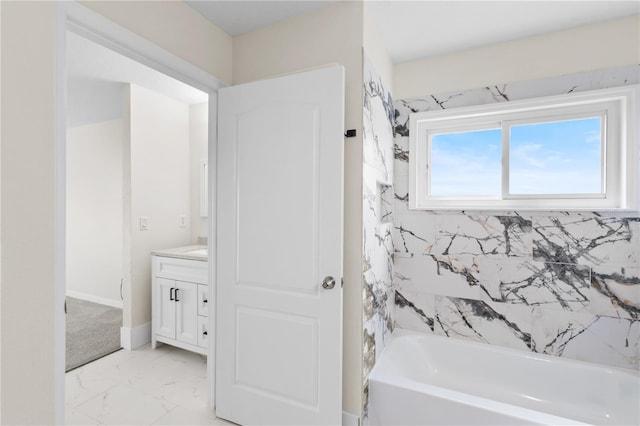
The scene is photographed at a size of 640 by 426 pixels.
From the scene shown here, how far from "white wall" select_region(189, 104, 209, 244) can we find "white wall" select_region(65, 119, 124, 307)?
1.06 m

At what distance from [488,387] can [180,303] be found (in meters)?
2.42

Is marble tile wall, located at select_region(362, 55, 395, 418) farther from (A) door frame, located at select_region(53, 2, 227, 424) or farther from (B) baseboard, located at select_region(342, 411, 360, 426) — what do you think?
(A) door frame, located at select_region(53, 2, 227, 424)

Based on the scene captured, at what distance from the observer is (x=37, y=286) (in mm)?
871

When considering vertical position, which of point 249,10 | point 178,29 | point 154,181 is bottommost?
point 154,181

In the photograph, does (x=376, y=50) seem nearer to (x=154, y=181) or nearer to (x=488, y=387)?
(x=488, y=387)

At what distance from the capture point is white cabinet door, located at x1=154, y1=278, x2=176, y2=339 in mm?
2732

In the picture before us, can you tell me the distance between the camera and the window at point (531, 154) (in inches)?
74.7

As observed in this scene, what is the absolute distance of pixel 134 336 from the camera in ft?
9.30

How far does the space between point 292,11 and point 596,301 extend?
249 cm

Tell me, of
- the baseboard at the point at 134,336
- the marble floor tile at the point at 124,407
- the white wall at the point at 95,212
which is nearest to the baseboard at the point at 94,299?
the white wall at the point at 95,212

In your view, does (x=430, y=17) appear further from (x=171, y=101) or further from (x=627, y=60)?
(x=171, y=101)

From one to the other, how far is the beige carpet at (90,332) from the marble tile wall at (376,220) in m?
2.39

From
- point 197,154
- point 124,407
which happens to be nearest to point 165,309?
point 124,407

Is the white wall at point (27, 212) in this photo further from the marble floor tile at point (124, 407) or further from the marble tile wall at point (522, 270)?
the marble tile wall at point (522, 270)
